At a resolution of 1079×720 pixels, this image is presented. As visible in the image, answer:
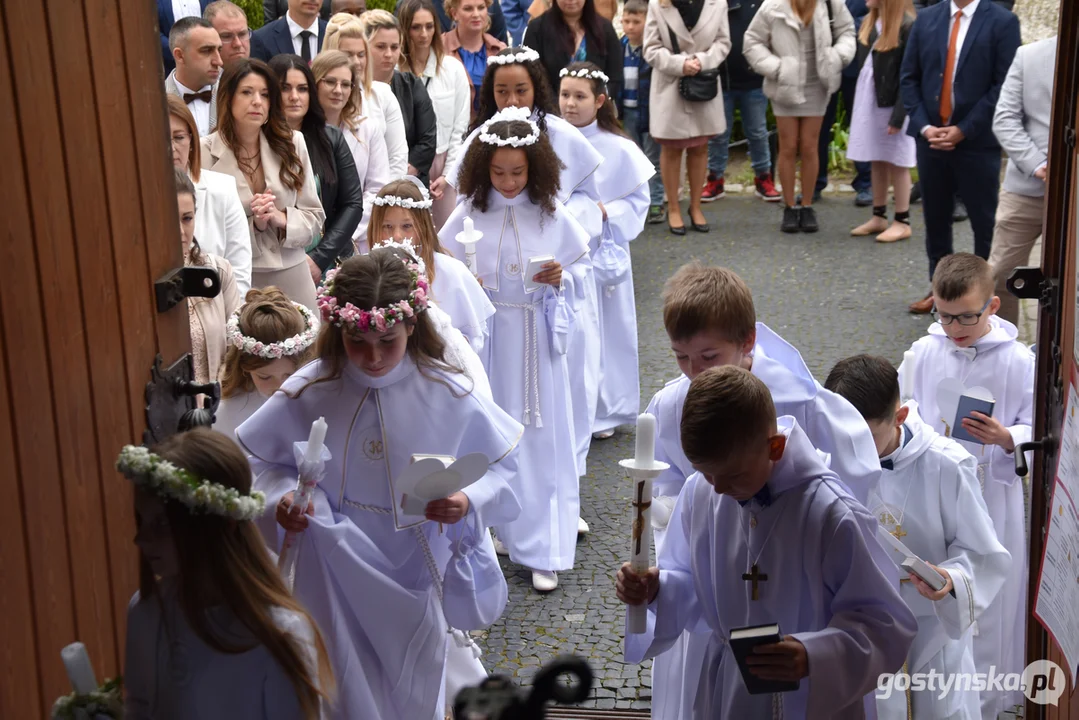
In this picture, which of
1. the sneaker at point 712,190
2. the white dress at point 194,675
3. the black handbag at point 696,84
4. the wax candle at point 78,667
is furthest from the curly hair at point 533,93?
the sneaker at point 712,190

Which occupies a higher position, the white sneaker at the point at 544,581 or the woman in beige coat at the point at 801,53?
the woman in beige coat at the point at 801,53

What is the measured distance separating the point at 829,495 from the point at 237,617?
143 cm

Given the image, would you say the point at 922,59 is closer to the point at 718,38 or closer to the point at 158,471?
the point at 718,38

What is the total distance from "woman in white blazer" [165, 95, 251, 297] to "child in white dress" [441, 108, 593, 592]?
113 cm

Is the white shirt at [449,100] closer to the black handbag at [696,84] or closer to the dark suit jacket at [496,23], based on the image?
the dark suit jacket at [496,23]

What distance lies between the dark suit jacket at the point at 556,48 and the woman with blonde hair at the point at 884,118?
225cm

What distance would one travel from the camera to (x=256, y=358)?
15.3ft

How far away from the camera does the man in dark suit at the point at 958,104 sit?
29.5 feet

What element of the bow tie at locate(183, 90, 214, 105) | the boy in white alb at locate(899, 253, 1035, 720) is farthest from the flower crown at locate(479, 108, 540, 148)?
the boy in white alb at locate(899, 253, 1035, 720)

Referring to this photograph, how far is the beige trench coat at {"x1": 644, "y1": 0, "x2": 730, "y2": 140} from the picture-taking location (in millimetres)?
11336

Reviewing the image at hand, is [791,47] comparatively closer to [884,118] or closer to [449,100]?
[884,118]

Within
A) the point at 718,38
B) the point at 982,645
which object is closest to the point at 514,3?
the point at 718,38

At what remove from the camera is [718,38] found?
11398mm

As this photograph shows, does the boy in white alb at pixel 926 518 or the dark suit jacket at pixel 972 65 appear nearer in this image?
the boy in white alb at pixel 926 518
